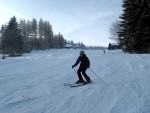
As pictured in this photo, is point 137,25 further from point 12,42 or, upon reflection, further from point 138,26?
point 12,42

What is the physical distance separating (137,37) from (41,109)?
2352 cm

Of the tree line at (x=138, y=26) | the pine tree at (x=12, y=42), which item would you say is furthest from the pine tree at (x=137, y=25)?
the pine tree at (x=12, y=42)

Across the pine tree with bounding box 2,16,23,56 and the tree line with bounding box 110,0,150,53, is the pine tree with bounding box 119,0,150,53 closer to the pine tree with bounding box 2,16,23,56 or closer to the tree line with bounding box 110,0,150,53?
the tree line with bounding box 110,0,150,53

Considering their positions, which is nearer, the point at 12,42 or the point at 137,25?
the point at 137,25

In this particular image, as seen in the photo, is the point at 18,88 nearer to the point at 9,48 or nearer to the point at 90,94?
the point at 90,94

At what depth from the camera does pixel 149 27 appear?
87.2ft

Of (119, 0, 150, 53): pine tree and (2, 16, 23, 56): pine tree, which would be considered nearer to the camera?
(119, 0, 150, 53): pine tree

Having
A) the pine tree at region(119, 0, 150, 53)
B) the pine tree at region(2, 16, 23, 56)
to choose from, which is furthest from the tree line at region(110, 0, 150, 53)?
the pine tree at region(2, 16, 23, 56)

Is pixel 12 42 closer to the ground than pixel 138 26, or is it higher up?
closer to the ground

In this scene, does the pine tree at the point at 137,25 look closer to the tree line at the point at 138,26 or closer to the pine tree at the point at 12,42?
the tree line at the point at 138,26

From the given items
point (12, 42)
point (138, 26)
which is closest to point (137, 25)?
point (138, 26)

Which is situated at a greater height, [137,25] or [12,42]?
[137,25]

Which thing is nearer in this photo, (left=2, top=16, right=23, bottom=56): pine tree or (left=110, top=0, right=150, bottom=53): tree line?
(left=110, top=0, right=150, bottom=53): tree line

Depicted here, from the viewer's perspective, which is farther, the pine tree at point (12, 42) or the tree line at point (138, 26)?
the pine tree at point (12, 42)
